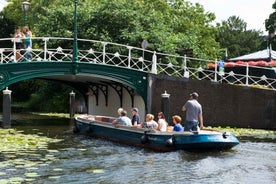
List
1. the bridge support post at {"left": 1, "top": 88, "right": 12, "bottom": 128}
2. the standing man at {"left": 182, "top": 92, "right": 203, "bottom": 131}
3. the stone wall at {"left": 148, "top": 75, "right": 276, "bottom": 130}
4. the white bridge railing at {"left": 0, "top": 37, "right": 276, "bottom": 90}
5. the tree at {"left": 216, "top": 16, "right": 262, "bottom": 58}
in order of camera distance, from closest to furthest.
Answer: the standing man at {"left": 182, "top": 92, "right": 203, "bottom": 131} < the bridge support post at {"left": 1, "top": 88, "right": 12, "bottom": 128} < the white bridge railing at {"left": 0, "top": 37, "right": 276, "bottom": 90} < the stone wall at {"left": 148, "top": 75, "right": 276, "bottom": 130} < the tree at {"left": 216, "top": 16, "right": 262, "bottom": 58}

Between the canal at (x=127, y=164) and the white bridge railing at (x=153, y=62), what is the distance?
7.04 meters

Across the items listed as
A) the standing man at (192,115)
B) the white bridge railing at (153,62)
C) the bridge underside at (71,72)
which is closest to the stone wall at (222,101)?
the white bridge railing at (153,62)

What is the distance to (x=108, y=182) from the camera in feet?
37.9

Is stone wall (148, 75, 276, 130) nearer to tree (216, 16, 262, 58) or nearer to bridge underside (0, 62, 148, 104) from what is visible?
bridge underside (0, 62, 148, 104)

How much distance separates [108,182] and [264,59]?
830 inches

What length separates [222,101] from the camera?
25.8 m

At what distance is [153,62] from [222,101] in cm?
374

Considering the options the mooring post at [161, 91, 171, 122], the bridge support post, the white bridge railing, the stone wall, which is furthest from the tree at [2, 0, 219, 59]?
the bridge support post

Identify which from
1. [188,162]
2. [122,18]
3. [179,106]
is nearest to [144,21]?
[122,18]

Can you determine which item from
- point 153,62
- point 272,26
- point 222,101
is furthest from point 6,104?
point 272,26

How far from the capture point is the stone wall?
1001 inches

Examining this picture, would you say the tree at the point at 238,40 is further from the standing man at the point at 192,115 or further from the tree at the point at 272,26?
the standing man at the point at 192,115

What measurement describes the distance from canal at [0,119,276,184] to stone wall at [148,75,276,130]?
696 centimetres

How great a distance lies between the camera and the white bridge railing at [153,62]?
24984mm
